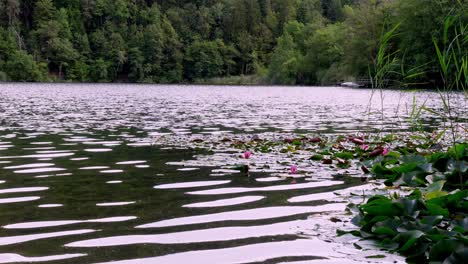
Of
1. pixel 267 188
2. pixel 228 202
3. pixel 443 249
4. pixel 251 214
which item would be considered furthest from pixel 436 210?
pixel 267 188

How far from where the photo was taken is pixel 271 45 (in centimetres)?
12925

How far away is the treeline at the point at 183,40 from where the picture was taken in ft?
288

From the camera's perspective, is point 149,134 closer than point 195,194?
No

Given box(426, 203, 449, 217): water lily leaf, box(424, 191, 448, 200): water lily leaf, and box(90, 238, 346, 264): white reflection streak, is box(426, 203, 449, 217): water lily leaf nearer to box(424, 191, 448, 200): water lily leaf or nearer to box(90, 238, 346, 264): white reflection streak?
box(424, 191, 448, 200): water lily leaf

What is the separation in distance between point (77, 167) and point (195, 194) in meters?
2.55

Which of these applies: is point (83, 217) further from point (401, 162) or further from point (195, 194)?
point (401, 162)

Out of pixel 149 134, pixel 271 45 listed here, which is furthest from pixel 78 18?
pixel 149 134

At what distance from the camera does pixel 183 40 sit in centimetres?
12338

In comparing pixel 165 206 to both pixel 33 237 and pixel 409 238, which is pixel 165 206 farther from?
pixel 409 238

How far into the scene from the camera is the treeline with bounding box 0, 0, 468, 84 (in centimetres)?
8781

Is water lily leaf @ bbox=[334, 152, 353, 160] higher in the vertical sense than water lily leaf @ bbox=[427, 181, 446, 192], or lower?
lower

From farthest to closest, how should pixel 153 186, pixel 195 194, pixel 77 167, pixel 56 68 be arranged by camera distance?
pixel 56 68 < pixel 77 167 < pixel 153 186 < pixel 195 194

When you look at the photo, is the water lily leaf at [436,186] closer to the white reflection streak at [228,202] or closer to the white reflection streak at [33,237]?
the white reflection streak at [228,202]

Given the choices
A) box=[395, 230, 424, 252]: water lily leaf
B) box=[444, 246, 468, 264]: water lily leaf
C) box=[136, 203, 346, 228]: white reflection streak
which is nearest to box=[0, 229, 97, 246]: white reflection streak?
Answer: box=[136, 203, 346, 228]: white reflection streak
